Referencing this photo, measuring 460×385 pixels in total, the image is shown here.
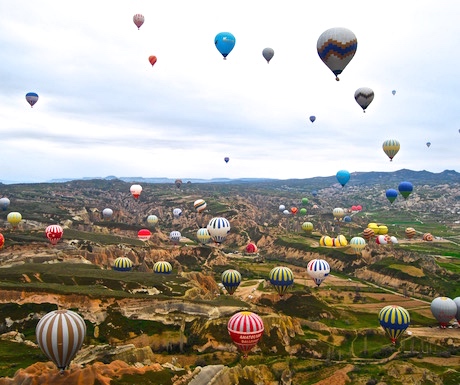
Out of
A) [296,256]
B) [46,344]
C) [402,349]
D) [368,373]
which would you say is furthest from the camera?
[296,256]

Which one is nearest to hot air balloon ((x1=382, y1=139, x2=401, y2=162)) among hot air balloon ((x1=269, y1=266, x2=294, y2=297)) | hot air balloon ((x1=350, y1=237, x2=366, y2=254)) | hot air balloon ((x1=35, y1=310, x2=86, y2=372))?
hot air balloon ((x1=269, y1=266, x2=294, y2=297))

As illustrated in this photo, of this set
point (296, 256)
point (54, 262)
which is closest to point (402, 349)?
point (54, 262)

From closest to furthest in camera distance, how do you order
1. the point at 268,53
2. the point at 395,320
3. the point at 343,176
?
the point at 395,320 → the point at 268,53 → the point at 343,176

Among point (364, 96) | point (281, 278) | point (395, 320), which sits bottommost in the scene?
point (395, 320)

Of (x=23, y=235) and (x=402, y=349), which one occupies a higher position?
(x=23, y=235)

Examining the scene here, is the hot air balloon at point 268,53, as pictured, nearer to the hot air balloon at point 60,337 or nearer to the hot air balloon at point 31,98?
the hot air balloon at point 31,98

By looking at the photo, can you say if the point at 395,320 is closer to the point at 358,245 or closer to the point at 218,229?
the point at 218,229

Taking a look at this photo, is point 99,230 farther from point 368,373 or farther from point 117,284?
point 368,373

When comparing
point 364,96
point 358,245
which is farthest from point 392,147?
point 358,245
